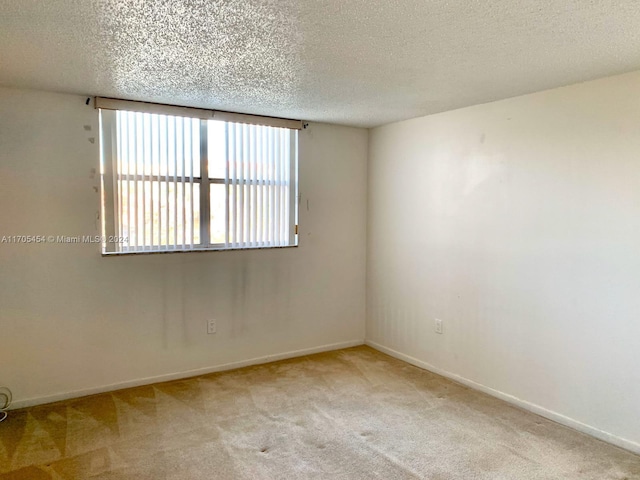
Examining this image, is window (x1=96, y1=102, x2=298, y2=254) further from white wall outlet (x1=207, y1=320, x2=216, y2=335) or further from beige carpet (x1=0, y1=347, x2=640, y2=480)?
beige carpet (x1=0, y1=347, x2=640, y2=480)

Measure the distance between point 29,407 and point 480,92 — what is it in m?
3.77

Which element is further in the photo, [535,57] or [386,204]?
[386,204]

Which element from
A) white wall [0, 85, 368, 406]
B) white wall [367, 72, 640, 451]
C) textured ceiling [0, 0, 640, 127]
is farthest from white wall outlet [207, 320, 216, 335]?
textured ceiling [0, 0, 640, 127]

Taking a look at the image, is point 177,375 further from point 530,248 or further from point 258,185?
point 530,248

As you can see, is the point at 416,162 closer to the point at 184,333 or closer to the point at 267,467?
the point at 184,333

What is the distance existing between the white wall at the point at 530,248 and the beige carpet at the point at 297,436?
0.30 m

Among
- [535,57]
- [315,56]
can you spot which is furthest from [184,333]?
[535,57]

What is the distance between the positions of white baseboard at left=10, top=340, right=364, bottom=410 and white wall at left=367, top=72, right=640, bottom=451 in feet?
Result: 2.33

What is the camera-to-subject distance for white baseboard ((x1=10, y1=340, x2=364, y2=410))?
306 centimetres

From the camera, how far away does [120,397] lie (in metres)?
3.19

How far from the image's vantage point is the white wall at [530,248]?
8.36 ft

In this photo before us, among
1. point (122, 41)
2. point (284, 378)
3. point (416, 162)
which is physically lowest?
point (284, 378)

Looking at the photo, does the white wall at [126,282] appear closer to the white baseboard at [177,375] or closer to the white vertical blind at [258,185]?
the white baseboard at [177,375]

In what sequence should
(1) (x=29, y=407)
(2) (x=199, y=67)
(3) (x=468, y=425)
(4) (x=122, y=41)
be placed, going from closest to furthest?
(4) (x=122, y=41), (2) (x=199, y=67), (3) (x=468, y=425), (1) (x=29, y=407)
